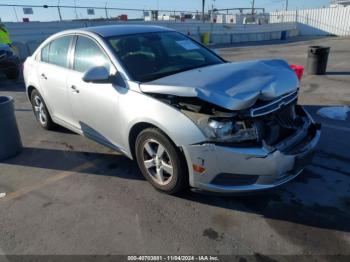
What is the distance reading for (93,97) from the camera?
3777 millimetres

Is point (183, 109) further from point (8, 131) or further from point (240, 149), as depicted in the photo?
point (8, 131)

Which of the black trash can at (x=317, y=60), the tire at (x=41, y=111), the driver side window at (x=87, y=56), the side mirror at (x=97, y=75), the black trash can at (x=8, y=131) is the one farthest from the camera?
the black trash can at (x=317, y=60)

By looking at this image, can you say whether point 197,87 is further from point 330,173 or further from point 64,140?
point 64,140

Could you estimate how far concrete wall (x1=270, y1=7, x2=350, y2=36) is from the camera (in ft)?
107

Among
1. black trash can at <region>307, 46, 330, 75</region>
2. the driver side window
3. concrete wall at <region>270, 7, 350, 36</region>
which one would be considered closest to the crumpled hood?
the driver side window

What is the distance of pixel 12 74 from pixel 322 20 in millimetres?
34417

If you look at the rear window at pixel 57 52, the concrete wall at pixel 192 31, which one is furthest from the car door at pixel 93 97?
the concrete wall at pixel 192 31

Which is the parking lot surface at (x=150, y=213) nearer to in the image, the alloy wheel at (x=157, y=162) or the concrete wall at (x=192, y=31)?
the alloy wheel at (x=157, y=162)

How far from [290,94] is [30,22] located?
18.7 meters

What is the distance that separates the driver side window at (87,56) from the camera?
3.72 metres

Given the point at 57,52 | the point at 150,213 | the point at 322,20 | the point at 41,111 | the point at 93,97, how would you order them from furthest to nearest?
the point at 322,20
the point at 41,111
the point at 57,52
the point at 93,97
the point at 150,213

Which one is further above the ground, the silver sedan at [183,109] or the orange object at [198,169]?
the silver sedan at [183,109]

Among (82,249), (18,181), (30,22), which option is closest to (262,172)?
(82,249)

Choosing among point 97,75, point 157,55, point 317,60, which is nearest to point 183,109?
point 97,75
